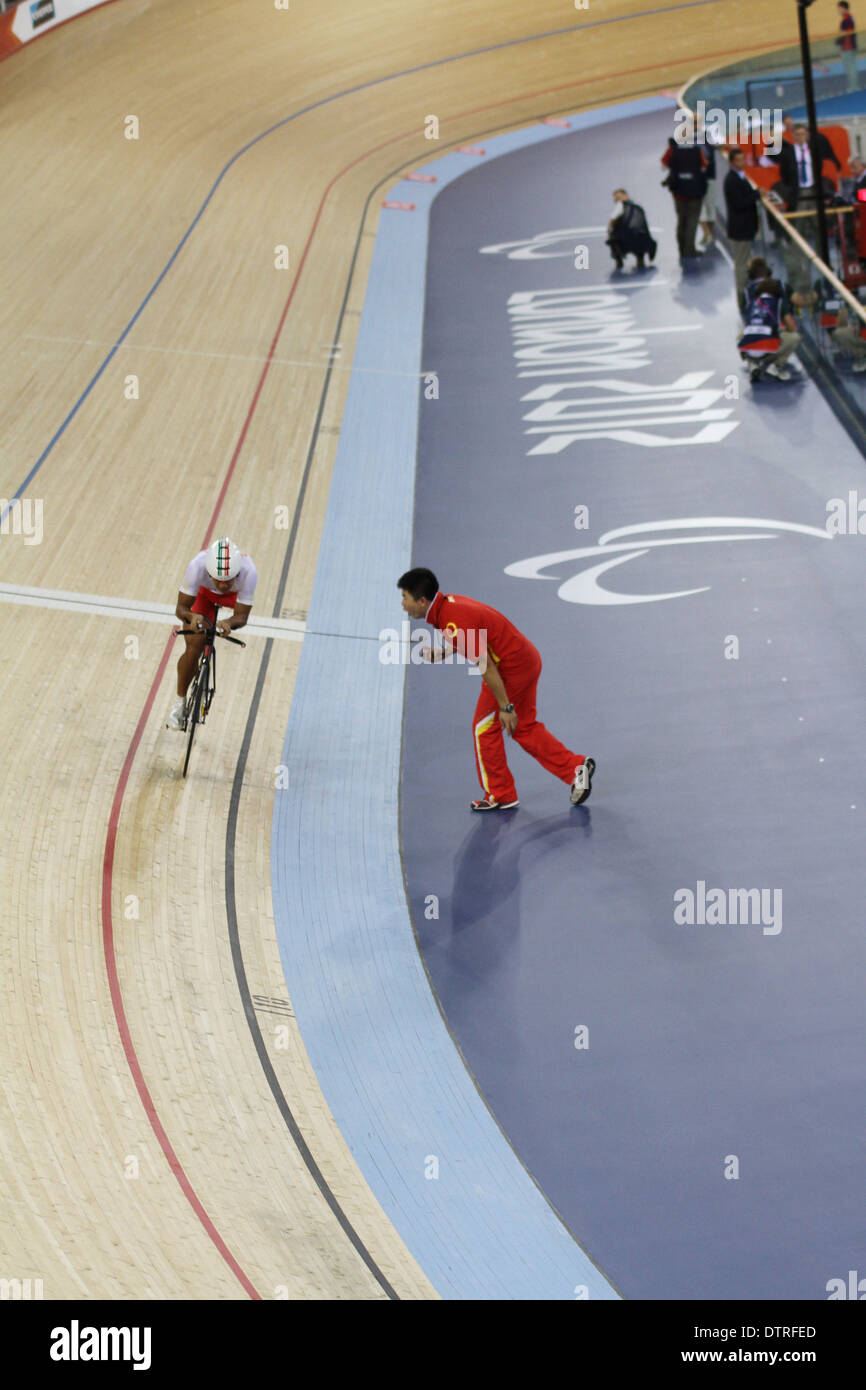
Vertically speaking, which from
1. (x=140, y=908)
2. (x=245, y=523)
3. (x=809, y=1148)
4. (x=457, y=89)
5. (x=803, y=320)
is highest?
(x=457, y=89)

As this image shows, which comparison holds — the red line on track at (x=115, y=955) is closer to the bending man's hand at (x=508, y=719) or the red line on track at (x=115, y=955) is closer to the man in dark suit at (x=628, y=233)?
the bending man's hand at (x=508, y=719)

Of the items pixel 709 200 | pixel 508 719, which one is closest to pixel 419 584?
pixel 508 719

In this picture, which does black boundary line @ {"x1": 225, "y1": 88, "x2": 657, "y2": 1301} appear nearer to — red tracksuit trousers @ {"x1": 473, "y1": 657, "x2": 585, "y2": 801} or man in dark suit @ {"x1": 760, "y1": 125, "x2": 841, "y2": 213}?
red tracksuit trousers @ {"x1": 473, "y1": 657, "x2": 585, "y2": 801}

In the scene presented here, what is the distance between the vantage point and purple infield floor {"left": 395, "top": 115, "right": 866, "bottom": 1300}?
15.9ft

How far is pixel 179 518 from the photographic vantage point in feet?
31.6

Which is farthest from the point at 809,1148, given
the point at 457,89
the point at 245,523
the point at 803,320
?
the point at 457,89

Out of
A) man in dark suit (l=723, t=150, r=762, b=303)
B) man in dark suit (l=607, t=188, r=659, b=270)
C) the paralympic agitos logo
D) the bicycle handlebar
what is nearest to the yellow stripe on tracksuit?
the bicycle handlebar

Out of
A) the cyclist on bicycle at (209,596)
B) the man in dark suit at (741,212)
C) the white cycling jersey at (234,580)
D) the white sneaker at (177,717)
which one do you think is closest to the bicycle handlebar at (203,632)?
the cyclist on bicycle at (209,596)

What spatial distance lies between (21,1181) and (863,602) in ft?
17.7

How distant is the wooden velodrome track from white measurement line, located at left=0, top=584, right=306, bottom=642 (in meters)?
0.08

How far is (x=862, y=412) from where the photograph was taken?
10016 millimetres
